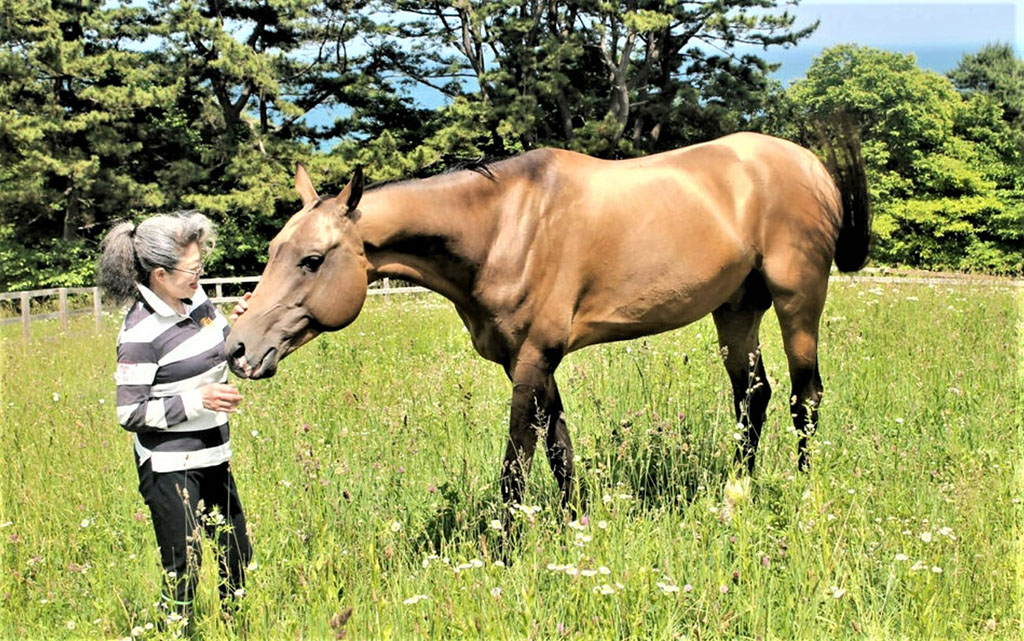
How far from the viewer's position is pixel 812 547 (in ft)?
9.36

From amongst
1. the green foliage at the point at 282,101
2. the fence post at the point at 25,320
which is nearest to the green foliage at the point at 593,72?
the green foliage at the point at 282,101

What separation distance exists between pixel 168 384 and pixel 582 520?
169cm

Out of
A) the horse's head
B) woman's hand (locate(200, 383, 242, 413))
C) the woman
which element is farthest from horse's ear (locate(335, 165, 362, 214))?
woman's hand (locate(200, 383, 242, 413))

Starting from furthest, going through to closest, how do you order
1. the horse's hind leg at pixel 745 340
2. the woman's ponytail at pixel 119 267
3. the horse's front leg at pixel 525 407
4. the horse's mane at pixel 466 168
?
the horse's hind leg at pixel 745 340, the horse's mane at pixel 466 168, the horse's front leg at pixel 525 407, the woman's ponytail at pixel 119 267

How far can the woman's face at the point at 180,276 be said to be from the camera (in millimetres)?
2877

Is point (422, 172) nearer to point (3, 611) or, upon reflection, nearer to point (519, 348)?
point (519, 348)

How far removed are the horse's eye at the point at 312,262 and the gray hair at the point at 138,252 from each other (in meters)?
0.48

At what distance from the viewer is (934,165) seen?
32.5m

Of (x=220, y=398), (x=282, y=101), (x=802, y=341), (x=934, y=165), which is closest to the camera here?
(x=220, y=398)

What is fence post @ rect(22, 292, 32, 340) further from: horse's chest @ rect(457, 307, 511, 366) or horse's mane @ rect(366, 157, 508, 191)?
horse's chest @ rect(457, 307, 511, 366)

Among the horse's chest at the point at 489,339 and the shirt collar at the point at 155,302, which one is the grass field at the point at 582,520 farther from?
the shirt collar at the point at 155,302

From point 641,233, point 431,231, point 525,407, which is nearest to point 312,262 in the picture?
point 431,231

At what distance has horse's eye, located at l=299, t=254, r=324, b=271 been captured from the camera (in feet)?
10.6

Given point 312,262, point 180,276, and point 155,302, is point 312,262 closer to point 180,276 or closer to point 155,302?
point 180,276
